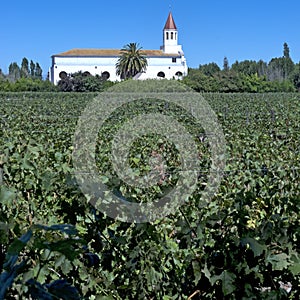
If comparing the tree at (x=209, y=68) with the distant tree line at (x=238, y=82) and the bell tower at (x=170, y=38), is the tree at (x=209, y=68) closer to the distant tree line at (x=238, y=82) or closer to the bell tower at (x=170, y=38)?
the distant tree line at (x=238, y=82)

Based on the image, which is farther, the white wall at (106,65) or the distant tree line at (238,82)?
the white wall at (106,65)

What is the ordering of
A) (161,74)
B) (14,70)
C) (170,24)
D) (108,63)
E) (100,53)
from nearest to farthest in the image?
(161,74) < (108,63) < (100,53) < (170,24) < (14,70)

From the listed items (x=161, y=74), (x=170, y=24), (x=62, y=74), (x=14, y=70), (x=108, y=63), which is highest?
(x=170, y=24)

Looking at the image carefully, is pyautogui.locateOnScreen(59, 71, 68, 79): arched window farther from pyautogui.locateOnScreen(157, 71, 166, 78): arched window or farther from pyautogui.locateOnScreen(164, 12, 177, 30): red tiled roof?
pyautogui.locateOnScreen(164, 12, 177, 30): red tiled roof

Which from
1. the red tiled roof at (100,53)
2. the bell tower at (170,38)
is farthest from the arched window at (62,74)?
the bell tower at (170,38)

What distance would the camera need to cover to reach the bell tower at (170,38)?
341 feet

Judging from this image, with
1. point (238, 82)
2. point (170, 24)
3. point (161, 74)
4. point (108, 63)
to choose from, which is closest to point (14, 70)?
point (108, 63)

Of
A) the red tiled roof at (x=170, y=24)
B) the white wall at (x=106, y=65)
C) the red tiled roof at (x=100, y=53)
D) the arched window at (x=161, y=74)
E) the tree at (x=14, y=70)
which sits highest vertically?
the red tiled roof at (x=170, y=24)


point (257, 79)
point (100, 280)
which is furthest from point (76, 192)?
point (257, 79)

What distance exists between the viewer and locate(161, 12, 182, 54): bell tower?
104000 millimetres

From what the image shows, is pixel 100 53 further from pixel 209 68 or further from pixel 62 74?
pixel 209 68

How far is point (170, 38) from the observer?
10481 centimetres

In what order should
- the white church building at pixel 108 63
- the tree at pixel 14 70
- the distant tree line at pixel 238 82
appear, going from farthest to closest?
the tree at pixel 14 70 → the white church building at pixel 108 63 → the distant tree line at pixel 238 82

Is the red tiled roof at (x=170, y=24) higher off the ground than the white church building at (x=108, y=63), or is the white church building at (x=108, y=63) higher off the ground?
the red tiled roof at (x=170, y=24)
